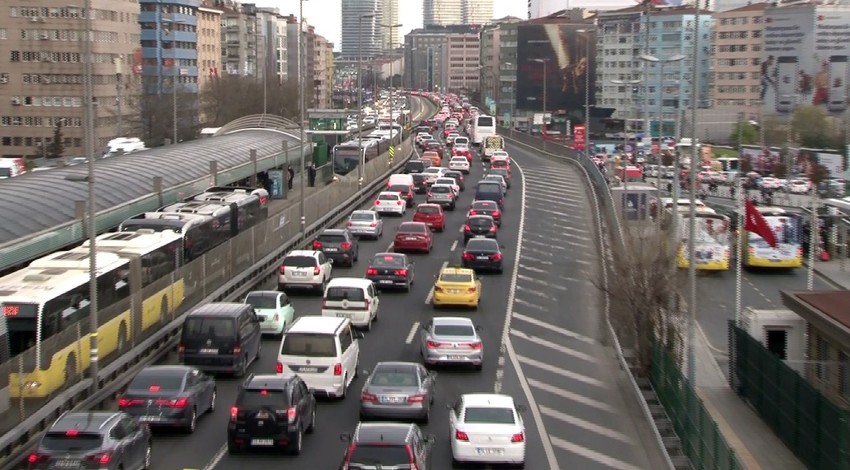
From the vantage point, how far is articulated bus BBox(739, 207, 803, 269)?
1636 inches

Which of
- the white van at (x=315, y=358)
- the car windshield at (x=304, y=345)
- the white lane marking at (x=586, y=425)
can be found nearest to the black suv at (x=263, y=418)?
the white van at (x=315, y=358)

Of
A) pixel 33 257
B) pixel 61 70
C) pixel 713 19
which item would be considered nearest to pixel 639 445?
pixel 33 257

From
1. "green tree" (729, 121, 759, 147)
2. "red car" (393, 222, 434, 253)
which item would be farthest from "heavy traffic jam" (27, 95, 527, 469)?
"green tree" (729, 121, 759, 147)

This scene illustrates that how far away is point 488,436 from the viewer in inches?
709

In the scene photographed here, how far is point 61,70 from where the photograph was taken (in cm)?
9156

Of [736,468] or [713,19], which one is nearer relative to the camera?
[736,468]

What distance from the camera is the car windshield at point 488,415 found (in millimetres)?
18266

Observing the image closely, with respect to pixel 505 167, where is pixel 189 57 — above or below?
above

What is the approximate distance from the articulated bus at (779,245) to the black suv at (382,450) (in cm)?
2847

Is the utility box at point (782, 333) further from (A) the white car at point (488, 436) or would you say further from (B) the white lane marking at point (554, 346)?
(A) the white car at point (488, 436)

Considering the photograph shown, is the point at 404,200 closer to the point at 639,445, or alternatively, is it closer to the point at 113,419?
the point at 639,445

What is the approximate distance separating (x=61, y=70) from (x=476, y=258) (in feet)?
209

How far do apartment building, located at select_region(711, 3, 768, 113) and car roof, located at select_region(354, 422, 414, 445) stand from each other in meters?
113

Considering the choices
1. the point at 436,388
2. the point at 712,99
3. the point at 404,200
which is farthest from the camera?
the point at 712,99
